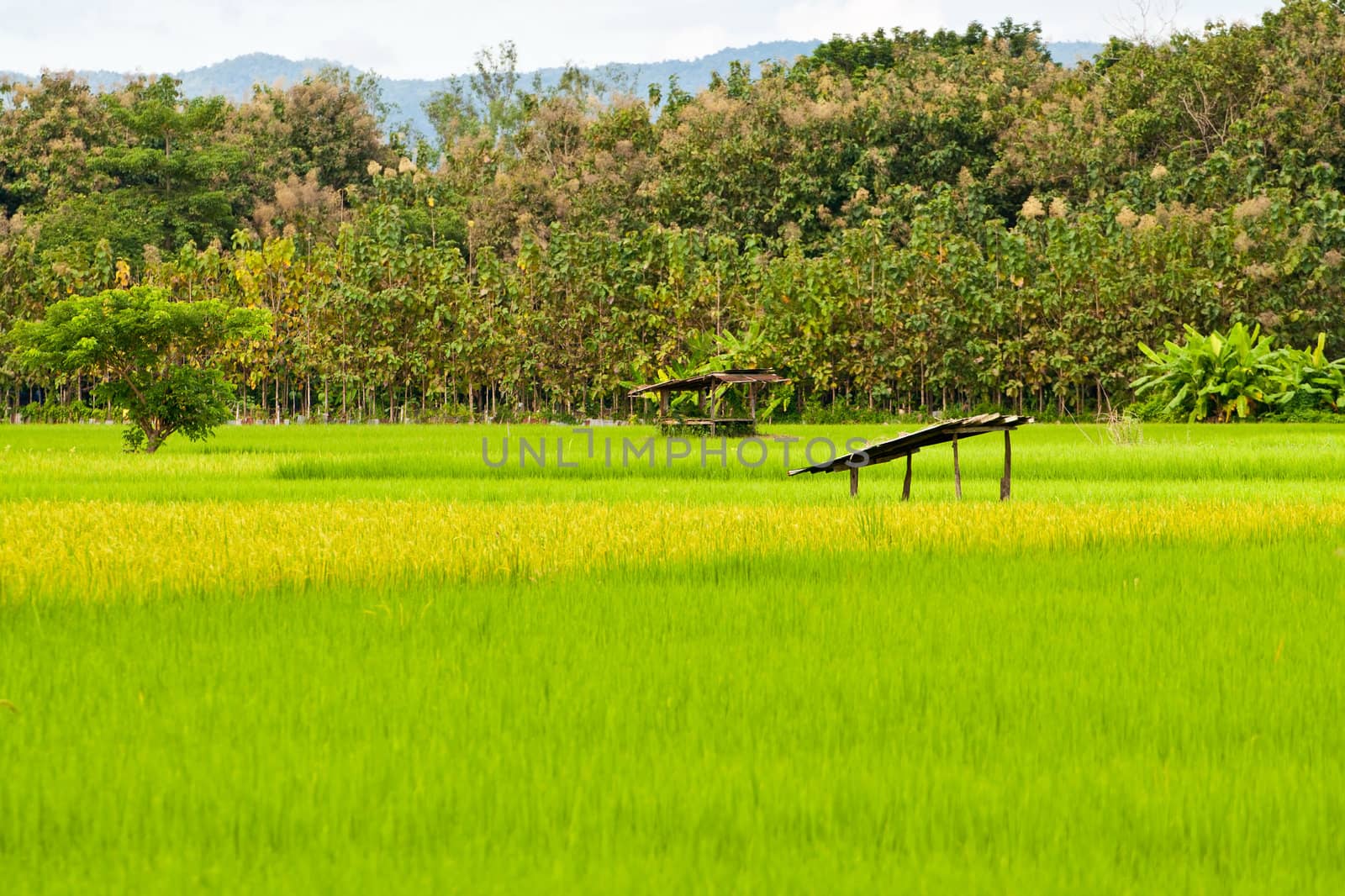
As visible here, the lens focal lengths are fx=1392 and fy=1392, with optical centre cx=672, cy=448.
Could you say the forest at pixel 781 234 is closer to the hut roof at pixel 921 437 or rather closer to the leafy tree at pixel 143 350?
the leafy tree at pixel 143 350

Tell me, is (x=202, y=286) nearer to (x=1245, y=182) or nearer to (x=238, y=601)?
(x=1245, y=182)

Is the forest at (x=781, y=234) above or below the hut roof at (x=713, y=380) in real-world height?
above

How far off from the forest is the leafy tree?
48.8 feet

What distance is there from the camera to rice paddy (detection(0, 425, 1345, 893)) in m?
3.05

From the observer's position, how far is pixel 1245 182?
3684 centimetres

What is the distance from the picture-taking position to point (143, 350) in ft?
66.6

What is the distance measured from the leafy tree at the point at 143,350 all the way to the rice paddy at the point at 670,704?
1078cm

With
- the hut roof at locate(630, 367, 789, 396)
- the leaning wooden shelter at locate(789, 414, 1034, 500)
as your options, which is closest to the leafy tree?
the hut roof at locate(630, 367, 789, 396)

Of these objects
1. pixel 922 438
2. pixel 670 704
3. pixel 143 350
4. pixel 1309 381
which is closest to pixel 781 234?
pixel 1309 381

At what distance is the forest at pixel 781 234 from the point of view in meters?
33.7

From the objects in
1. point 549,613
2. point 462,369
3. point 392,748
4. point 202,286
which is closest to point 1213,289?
point 462,369

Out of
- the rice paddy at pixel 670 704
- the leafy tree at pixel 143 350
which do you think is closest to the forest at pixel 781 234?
the leafy tree at pixel 143 350

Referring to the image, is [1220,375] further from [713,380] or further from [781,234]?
[781,234]

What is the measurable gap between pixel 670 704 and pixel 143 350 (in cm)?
1789
